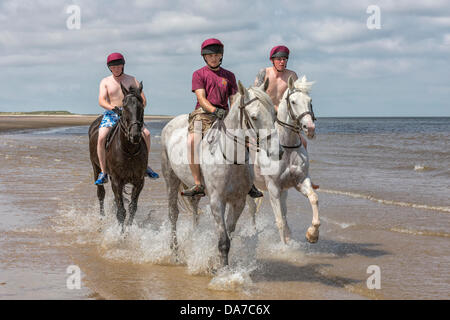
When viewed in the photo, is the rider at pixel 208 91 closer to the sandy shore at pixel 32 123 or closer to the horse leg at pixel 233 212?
the horse leg at pixel 233 212

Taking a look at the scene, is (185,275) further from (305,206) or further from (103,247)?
(305,206)

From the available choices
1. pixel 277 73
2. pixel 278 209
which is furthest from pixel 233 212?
pixel 277 73

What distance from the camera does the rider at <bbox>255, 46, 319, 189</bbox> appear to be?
27.5 feet

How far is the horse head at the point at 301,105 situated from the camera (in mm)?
7262

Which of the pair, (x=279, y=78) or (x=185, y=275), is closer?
(x=185, y=275)

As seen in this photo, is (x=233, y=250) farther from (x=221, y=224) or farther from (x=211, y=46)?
(x=211, y=46)

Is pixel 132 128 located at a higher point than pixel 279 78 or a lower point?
lower

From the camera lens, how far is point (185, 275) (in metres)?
6.66

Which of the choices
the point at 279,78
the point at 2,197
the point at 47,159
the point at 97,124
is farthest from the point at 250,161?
the point at 47,159

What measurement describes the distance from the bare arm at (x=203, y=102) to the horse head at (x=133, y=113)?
1.35 meters
